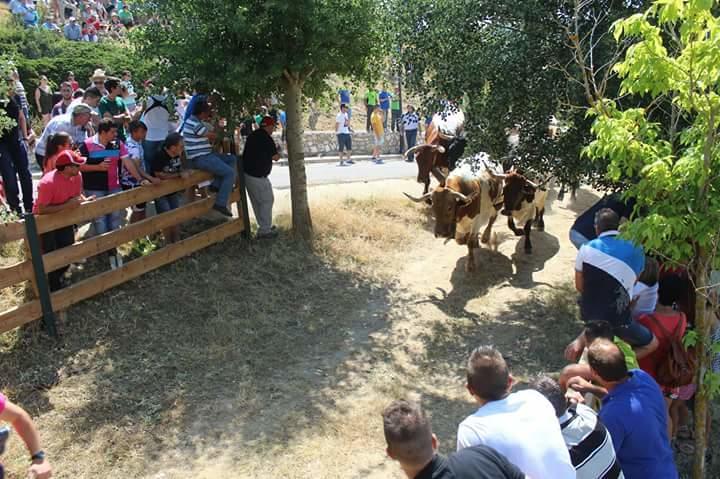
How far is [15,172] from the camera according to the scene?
8945mm

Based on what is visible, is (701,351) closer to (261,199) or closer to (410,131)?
(261,199)

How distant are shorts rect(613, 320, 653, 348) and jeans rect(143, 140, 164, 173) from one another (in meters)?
6.41

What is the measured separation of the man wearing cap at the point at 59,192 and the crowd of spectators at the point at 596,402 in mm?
5254

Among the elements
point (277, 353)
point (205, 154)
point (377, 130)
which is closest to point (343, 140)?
point (377, 130)

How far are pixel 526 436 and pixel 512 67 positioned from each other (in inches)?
235

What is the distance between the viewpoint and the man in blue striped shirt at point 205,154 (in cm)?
905

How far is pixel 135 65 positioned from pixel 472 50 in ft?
14.9

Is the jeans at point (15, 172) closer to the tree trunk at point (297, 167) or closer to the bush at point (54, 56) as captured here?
the tree trunk at point (297, 167)

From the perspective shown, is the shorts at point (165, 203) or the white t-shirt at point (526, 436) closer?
the white t-shirt at point (526, 436)

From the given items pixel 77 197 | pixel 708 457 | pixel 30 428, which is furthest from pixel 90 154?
pixel 708 457

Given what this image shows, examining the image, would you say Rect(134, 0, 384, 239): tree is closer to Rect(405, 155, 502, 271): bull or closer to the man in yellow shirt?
Rect(405, 155, 502, 271): bull

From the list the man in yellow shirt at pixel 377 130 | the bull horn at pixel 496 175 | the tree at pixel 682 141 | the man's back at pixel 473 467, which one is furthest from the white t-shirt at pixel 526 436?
the man in yellow shirt at pixel 377 130

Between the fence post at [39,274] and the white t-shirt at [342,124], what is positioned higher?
the white t-shirt at [342,124]

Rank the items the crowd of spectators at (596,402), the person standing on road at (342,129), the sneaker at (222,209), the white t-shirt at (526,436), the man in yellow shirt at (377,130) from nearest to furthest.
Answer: the crowd of spectators at (596,402)
the white t-shirt at (526,436)
the sneaker at (222,209)
the person standing on road at (342,129)
the man in yellow shirt at (377,130)
